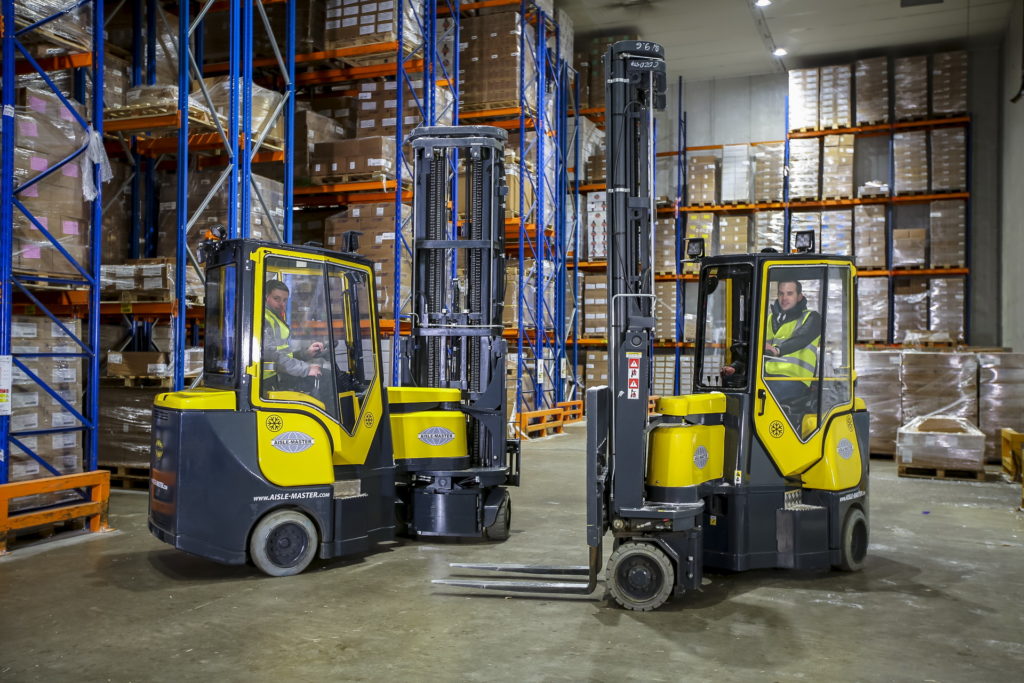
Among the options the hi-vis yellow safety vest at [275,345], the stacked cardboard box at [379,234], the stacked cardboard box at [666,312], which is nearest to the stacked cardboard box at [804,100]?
the stacked cardboard box at [666,312]

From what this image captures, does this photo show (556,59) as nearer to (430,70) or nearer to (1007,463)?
(430,70)

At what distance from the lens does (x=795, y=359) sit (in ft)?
19.1

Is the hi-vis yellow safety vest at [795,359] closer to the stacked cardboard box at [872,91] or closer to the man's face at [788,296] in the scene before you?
the man's face at [788,296]

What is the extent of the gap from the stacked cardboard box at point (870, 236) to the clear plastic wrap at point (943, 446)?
5.67 metres

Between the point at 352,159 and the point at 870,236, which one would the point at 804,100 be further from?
the point at 352,159

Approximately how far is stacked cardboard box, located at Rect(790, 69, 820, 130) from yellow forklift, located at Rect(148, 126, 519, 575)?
1129cm

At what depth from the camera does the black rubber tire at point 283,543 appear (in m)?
5.79

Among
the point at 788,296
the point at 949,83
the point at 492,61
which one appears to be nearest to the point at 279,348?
the point at 788,296

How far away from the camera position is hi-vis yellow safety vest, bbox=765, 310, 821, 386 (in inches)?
228

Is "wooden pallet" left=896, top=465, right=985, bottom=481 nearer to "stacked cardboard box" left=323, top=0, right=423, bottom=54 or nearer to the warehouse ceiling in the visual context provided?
the warehouse ceiling

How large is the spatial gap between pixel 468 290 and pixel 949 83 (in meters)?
12.4

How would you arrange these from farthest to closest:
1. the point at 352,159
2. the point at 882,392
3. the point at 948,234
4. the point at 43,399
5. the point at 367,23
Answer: the point at 948,234 < the point at 882,392 < the point at 352,159 < the point at 367,23 < the point at 43,399

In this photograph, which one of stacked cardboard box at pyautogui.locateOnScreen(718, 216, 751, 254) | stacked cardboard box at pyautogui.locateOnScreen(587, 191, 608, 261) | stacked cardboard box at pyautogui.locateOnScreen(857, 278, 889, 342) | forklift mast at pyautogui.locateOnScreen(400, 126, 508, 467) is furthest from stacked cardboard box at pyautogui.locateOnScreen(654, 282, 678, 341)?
forklift mast at pyautogui.locateOnScreen(400, 126, 508, 467)

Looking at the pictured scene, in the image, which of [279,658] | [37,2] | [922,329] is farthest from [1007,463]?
[37,2]
